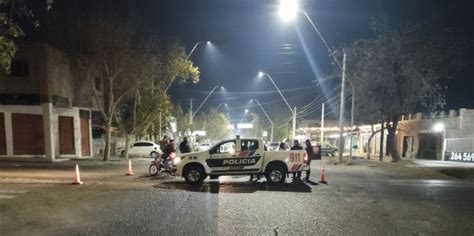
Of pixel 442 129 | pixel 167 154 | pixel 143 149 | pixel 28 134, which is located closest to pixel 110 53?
pixel 28 134

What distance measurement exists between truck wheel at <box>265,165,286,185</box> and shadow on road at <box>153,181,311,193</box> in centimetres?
25

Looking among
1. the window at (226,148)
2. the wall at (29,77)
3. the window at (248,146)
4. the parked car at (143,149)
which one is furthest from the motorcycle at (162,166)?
the parked car at (143,149)

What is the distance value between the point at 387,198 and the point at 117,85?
24.1 meters

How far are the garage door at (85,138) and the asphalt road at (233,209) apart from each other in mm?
21107

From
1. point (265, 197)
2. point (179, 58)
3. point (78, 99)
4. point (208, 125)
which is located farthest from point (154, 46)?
point (208, 125)

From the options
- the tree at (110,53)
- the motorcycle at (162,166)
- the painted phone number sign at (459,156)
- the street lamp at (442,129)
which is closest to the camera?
the motorcycle at (162,166)

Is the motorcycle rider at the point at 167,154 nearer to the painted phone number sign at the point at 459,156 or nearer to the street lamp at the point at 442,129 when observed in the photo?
the painted phone number sign at the point at 459,156

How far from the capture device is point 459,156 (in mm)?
35875

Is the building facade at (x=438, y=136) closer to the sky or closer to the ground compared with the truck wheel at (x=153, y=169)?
closer to the sky

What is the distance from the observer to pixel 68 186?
1572 cm

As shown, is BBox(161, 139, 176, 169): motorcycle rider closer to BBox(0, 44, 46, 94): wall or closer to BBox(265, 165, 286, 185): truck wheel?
BBox(265, 165, 286, 185): truck wheel

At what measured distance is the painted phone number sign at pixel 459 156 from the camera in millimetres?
34469

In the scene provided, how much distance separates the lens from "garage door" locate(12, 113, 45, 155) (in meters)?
30.2

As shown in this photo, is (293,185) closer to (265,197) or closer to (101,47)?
(265,197)
